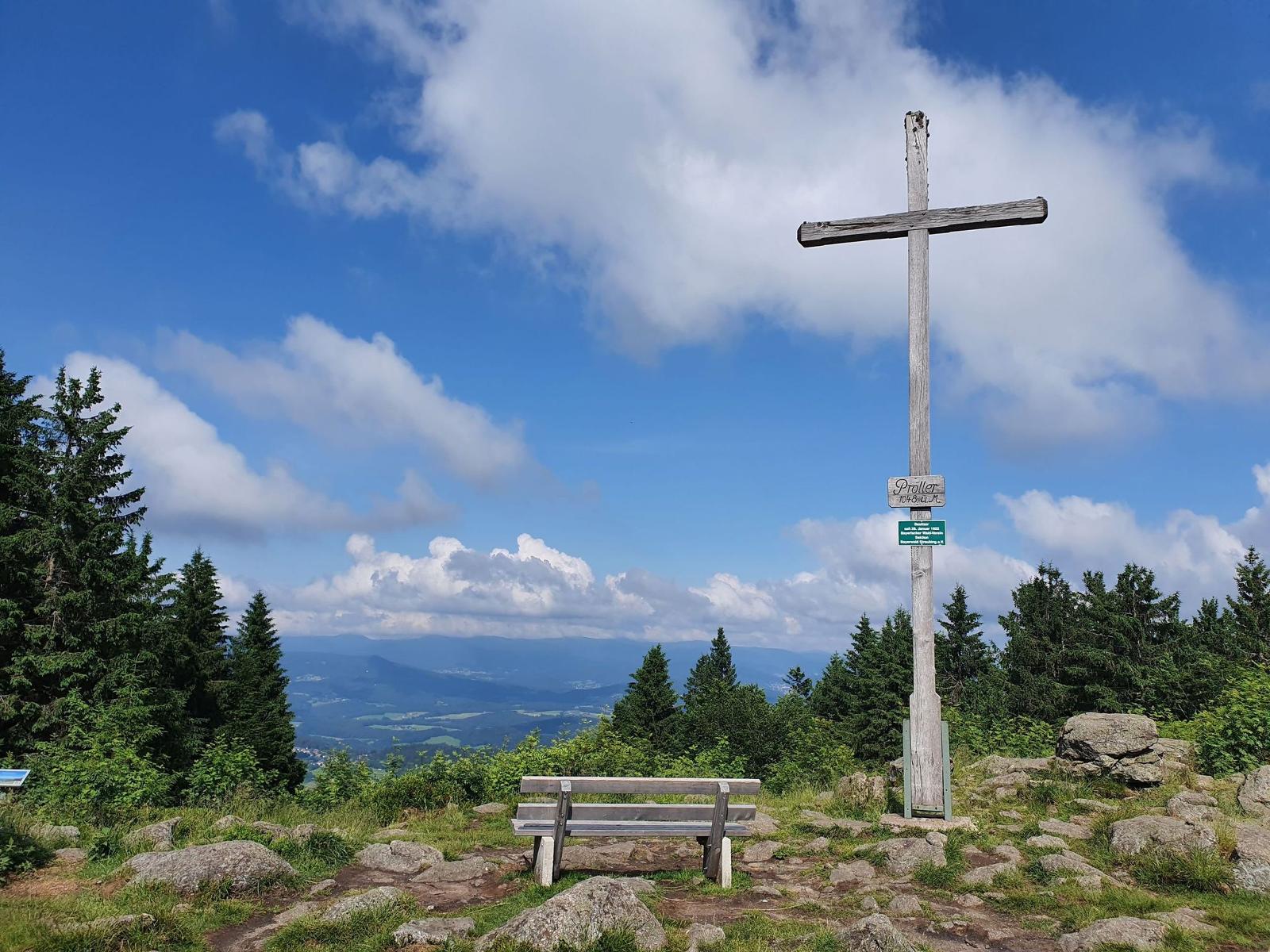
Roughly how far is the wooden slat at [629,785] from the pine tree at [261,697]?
4481 cm

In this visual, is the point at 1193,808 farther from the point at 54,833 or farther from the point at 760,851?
the point at 54,833

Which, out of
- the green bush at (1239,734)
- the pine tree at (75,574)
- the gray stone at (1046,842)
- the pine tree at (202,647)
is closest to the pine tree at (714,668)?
the pine tree at (202,647)

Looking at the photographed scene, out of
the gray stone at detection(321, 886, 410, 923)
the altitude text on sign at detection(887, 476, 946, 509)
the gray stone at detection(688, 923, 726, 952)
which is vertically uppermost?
the altitude text on sign at detection(887, 476, 946, 509)

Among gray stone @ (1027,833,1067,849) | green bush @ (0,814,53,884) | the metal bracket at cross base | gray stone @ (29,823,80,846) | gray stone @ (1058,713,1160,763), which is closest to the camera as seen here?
green bush @ (0,814,53,884)

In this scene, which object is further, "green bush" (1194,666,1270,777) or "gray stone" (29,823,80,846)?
"green bush" (1194,666,1270,777)

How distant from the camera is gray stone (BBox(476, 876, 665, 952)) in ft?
16.4

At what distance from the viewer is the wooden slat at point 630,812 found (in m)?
7.14

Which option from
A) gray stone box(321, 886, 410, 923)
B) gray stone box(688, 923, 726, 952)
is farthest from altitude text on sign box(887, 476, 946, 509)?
gray stone box(321, 886, 410, 923)

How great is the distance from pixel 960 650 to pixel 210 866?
7726 centimetres

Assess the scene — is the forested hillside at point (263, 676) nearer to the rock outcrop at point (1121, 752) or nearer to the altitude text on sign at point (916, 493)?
the rock outcrop at point (1121, 752)

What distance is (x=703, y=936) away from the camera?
5516 mm

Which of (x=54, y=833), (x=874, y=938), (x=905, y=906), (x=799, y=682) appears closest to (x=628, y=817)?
(x=905, y=906)

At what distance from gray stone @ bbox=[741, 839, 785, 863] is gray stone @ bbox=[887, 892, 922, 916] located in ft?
6.97

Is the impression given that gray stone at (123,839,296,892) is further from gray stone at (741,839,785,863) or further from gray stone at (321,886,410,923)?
gray stone at (741,839,785,863)
